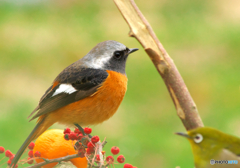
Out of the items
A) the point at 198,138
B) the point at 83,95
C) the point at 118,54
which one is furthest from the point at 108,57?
the point at 198,138

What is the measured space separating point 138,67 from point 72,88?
3471 mm

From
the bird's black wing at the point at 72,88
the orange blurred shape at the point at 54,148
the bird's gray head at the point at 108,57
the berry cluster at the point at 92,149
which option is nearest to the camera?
the berry cluster at the point at 92,149

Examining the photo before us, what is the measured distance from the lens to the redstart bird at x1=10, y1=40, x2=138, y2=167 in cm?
167

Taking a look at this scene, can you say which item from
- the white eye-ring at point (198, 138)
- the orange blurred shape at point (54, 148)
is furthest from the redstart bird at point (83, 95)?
the white eye-ring at point (198, 138)

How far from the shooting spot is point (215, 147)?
2.61ft

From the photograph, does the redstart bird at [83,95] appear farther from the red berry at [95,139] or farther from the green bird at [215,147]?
the green bird at [215,147]

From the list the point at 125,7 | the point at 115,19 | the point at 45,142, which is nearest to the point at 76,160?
the point at 45,142

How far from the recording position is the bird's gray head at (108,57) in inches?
68.9

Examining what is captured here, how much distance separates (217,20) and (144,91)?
2.53 metres

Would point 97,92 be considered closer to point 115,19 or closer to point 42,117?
point 42,117

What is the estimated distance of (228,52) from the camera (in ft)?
17.7

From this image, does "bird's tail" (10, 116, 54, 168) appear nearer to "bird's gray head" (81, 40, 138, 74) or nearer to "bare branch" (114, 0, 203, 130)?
"bird's gray head" (81, 40, 138, 74)

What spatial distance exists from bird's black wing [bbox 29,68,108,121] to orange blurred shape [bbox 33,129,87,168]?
0.23 metres

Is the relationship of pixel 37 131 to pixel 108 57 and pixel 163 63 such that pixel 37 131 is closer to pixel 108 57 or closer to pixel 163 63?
pixel 108 57
